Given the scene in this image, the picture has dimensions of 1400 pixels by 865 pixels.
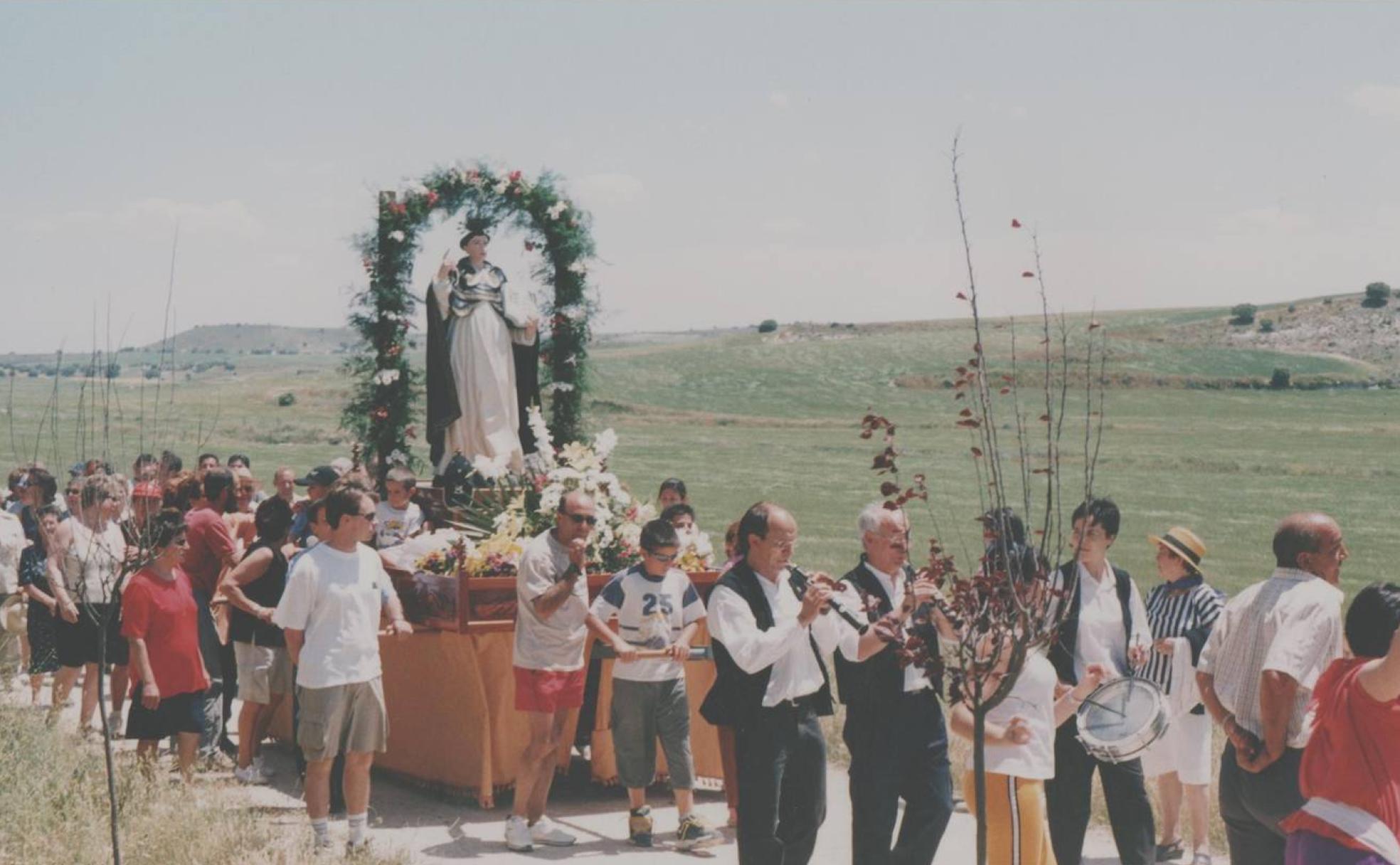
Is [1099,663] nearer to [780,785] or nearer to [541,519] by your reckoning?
[780,785]

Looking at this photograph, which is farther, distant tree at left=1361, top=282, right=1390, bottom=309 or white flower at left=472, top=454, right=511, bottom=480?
distant tree at left=1361, top=282, right=1390, bottom=309

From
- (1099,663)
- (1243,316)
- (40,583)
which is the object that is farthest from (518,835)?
(1243,316)

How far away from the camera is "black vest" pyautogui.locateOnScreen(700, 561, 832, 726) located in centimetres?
661

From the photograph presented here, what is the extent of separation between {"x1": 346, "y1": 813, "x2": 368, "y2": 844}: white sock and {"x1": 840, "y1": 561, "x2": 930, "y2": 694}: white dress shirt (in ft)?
9.48

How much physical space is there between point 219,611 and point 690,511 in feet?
11.6

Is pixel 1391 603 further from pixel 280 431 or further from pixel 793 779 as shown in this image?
pixel 280 431

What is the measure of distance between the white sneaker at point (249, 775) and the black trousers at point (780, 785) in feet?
14.6

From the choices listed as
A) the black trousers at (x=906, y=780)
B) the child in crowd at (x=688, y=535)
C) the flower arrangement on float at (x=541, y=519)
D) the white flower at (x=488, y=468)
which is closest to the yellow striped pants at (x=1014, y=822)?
the black trousers at (x=906, y=780)

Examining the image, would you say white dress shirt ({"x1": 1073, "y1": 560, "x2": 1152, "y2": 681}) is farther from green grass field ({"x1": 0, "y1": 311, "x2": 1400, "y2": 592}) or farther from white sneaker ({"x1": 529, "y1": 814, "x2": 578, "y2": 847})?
white sneaker ({"x1": 529, "y1": 814, "x2": 578, "y2": 847})

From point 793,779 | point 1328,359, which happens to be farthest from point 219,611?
point 1328,359

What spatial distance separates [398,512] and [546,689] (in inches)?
136

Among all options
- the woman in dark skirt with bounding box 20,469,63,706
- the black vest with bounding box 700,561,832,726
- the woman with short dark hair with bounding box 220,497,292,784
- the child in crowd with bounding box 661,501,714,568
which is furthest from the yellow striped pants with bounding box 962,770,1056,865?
the woman in dark skirt with bounding box 20,469,63,706

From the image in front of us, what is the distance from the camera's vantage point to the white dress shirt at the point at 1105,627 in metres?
7.42

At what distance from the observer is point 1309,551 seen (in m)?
5.83
